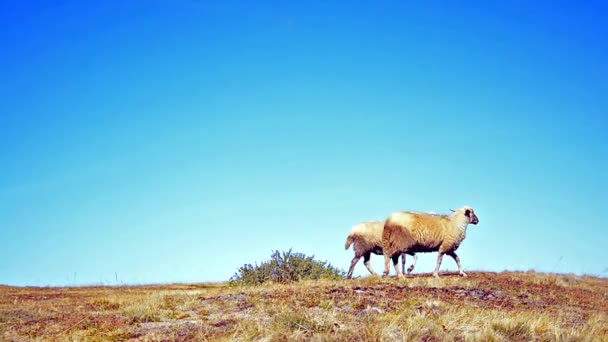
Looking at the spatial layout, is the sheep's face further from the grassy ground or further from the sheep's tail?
the grassy ground

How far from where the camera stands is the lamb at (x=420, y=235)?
2036 cm

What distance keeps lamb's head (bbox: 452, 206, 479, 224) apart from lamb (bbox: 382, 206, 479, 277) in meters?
0.56

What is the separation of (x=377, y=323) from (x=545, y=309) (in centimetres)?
605

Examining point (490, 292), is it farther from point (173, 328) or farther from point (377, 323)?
point (173, 328)

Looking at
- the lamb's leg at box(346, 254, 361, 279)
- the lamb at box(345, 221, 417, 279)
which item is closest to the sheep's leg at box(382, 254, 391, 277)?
the lamb at box(345, 221, 417, 279)

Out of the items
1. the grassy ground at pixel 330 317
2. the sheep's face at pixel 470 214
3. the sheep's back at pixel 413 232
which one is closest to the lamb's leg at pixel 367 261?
the sheep's back at pixel 413 232

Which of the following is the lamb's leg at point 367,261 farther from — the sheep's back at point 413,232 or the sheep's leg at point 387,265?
the sheep's back at point 413,232

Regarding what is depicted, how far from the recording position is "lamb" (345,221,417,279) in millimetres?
22781

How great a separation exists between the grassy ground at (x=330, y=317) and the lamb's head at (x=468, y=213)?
604 cm

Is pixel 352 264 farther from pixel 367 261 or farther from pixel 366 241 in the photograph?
pixel 366 241

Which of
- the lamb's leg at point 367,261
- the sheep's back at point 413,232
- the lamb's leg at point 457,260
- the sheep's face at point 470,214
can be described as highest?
the sheep's face at point 470,214

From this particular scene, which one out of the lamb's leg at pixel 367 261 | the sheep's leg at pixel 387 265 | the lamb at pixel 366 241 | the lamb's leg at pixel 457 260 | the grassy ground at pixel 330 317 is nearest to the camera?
the grassy ground at pixel 330 317

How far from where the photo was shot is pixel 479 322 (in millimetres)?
10617

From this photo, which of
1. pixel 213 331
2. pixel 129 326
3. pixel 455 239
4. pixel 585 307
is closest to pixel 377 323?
pixel 213 331
